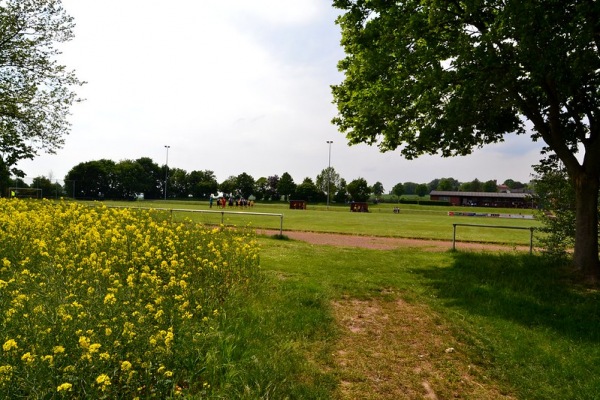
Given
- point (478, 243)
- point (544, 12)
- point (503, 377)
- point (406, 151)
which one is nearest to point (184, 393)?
point (503, 377)

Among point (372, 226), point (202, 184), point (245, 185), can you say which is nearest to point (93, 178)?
point (202, 184)

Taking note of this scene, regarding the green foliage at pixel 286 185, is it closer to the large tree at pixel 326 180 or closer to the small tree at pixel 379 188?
the large tree at pixel 326 180

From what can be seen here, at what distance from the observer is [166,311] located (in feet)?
14.2

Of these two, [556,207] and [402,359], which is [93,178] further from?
[402,359]

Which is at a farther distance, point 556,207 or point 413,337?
point 556,207

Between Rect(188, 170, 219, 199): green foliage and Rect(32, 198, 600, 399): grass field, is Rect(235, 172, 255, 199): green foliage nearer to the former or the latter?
Rect(188, 170, 219, 199): green foliage

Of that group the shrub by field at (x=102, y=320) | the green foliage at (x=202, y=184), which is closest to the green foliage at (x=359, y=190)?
the green foliage at (x=202, y=184)

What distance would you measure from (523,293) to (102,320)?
7.51m

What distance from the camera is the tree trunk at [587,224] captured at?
859cm

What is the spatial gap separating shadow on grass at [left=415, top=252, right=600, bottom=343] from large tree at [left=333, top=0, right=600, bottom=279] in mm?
1141

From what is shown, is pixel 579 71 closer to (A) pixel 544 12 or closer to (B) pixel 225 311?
(A) pixel 544 12

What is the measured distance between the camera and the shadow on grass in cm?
604

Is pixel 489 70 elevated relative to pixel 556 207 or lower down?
elevated

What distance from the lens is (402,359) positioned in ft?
15.0
